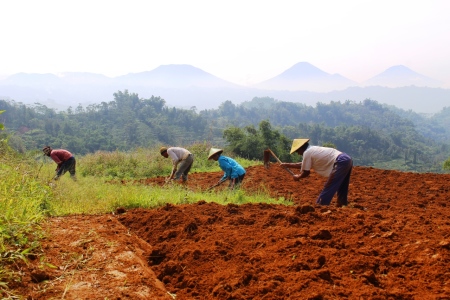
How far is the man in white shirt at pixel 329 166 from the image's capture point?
5594 millimetres

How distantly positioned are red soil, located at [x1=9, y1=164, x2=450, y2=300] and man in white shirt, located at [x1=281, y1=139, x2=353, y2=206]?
1294mm

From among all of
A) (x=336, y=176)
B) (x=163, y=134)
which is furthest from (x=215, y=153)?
(x=163, y=134)

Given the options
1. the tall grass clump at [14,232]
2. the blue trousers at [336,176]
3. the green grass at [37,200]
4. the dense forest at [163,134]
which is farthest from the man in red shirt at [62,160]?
the dense forest at [163,134]

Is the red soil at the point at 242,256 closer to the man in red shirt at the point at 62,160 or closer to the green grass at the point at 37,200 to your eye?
the green grass at the point at 37,200

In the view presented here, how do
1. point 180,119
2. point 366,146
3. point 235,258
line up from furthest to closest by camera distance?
point 180,119
point 366,146
point 235,258

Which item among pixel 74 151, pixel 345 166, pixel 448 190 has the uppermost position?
pixel 345 166

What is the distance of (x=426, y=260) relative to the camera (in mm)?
2729

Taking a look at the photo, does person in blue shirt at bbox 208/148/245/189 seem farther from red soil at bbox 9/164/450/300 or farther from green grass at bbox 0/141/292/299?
red soil at bbox 9/164/450/300

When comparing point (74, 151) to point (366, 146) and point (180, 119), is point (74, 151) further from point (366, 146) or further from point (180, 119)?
point (366, 146)

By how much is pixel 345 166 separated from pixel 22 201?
14.7ft

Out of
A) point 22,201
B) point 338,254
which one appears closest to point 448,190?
point 338,254

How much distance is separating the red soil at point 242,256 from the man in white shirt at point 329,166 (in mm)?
1294

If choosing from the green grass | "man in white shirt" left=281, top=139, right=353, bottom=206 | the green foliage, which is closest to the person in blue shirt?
the green grass

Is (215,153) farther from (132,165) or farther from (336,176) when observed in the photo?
(132,165)
